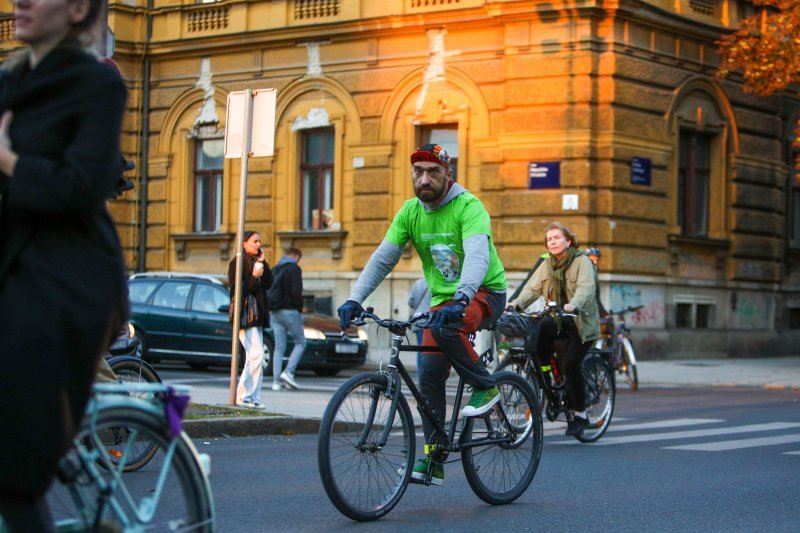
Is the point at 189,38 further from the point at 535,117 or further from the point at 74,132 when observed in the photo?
the point at 74,132

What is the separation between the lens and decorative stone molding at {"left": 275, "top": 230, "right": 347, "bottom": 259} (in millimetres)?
27578

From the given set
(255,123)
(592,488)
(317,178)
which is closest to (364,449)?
(592,488)

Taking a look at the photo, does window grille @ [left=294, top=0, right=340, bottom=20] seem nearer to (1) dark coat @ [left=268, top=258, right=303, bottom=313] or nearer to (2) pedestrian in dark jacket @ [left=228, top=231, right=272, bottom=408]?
(1) dark coat @ [left=268, top=258, right=303, bottom=313]

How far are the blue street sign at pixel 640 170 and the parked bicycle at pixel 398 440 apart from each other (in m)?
17.5

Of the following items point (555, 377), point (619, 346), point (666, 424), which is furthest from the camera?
point (619, 346)

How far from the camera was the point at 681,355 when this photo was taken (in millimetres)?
26500

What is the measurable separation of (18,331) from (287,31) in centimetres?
2500

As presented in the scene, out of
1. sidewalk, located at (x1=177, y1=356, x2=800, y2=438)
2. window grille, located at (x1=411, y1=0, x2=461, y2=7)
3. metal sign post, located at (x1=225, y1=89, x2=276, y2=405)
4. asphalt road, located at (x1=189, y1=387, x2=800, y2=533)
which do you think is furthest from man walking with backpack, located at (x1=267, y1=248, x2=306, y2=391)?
window grille, located at (x1=411, y1=0, x2=461, y2=7)

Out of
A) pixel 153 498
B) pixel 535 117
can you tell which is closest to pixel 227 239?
pixel 535 117

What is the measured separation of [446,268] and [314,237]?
20340 mm

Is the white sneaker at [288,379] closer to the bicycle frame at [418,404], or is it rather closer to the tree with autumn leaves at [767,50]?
the bicycle frame at [418,404]

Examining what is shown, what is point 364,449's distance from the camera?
7016mm

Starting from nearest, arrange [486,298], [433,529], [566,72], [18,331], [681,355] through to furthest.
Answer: [18,331] < [433,529] < [486,298] < [566,72] < [681,355]

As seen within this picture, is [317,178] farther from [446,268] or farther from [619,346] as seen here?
[446,268]
